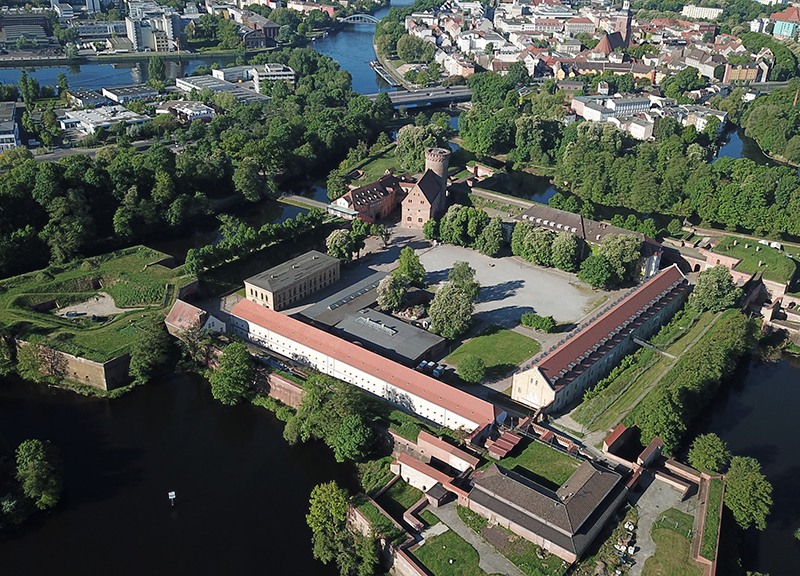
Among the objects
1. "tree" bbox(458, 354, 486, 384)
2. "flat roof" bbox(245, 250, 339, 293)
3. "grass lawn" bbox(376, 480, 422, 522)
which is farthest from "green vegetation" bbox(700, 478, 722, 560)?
"flat roof" bbox(245, 250, 339, 293)

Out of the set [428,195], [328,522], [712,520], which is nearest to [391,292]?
[428,195]

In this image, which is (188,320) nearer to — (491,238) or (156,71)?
(491,238)

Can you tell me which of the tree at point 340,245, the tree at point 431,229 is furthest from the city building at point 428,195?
the tree at point 340,245

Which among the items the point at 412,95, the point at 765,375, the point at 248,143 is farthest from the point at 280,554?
the point at 412,95

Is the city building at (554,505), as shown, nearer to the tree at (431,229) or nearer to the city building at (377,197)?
the tree at (431,229)

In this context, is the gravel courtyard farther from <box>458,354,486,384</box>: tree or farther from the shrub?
<box>458,354,486,384</box>: tree

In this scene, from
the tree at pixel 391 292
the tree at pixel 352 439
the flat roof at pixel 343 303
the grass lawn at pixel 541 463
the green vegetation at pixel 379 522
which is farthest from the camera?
the tree at pixel 391 292
